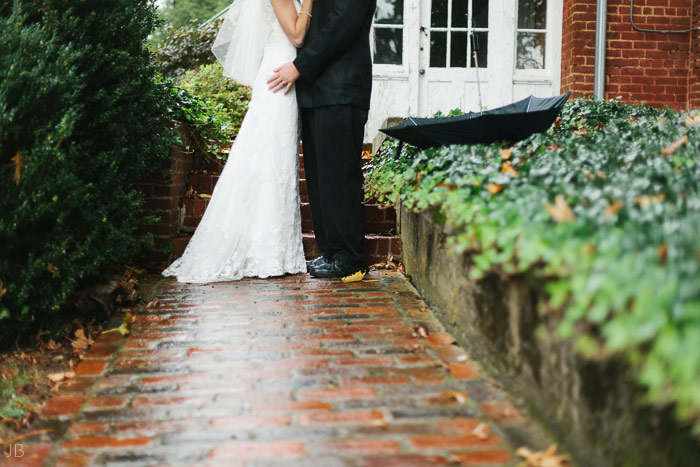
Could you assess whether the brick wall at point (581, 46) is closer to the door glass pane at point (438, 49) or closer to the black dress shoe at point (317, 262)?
the door glass pane at point (438, 49)

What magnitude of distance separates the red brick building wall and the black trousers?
4.05 metres

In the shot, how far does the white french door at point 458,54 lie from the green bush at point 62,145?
414 centimetres

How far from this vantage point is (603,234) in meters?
1.51

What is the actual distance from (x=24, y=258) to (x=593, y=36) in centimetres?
618

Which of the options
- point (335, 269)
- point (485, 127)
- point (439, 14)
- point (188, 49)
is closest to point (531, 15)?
point (439, 14)

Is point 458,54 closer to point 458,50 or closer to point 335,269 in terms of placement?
point 458,50

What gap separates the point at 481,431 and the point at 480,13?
640cm

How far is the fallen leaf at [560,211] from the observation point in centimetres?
174

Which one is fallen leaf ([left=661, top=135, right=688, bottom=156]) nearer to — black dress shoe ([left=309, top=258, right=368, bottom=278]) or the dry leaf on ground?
black dress shoe ([left=309, top=258, right=368, bottom=278])

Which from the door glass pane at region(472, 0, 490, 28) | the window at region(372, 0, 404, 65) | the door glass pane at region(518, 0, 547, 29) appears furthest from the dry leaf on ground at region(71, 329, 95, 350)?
the door glass pane at region(518, 0, 547, 29)

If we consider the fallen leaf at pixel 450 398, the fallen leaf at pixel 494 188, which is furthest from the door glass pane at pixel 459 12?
the fallen leaf at pixel 450 398

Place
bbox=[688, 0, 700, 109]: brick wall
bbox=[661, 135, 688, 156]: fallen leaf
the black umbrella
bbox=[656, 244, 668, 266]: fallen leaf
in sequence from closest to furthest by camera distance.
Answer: bbox=[656, 244, 668, 266]: fallen leaf → bbox=[661, 135, 688, 156]: fallen leaf → the black umbrella → bbox=[688, 0, 700, 109]: brick wall

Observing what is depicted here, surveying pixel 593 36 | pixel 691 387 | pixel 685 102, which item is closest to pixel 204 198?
pixel 691 387

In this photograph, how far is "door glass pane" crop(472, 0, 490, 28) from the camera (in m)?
7.38
